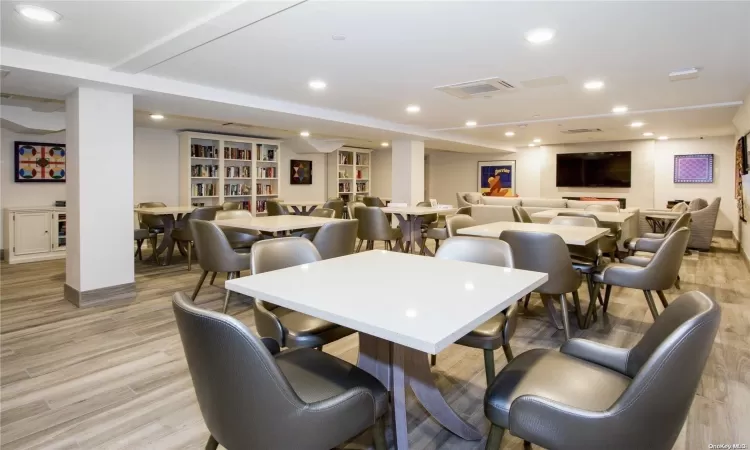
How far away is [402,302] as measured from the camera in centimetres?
→ 130

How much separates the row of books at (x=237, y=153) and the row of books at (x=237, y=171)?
0.67 feet

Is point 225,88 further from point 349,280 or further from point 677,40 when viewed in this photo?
point 677,40

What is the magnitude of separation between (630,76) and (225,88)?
3.97 metres

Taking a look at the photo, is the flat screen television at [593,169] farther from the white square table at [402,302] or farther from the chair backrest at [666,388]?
the chair backrest at [666,388]

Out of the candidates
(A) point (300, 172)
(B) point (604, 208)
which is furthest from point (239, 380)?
(A) point (300, 172)

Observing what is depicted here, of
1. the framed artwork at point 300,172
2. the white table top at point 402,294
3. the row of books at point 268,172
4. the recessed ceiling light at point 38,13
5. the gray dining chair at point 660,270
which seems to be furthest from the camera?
the framed artwork at point 300,172

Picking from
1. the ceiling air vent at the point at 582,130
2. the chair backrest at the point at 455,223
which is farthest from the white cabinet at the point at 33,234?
the ceiling air vent at the point at 582,130

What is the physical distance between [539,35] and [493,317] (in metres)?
2.01

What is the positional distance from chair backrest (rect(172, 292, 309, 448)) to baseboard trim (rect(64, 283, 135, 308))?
3444 millimetres

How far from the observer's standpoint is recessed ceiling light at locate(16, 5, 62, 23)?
2469 millimetres

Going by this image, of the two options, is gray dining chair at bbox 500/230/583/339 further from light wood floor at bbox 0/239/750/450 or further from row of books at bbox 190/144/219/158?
row of books at bbox 190/144/219/158

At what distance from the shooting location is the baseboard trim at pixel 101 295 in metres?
3.82

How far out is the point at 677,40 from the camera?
296 centimetres

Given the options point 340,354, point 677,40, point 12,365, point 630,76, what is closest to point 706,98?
point 630,76
